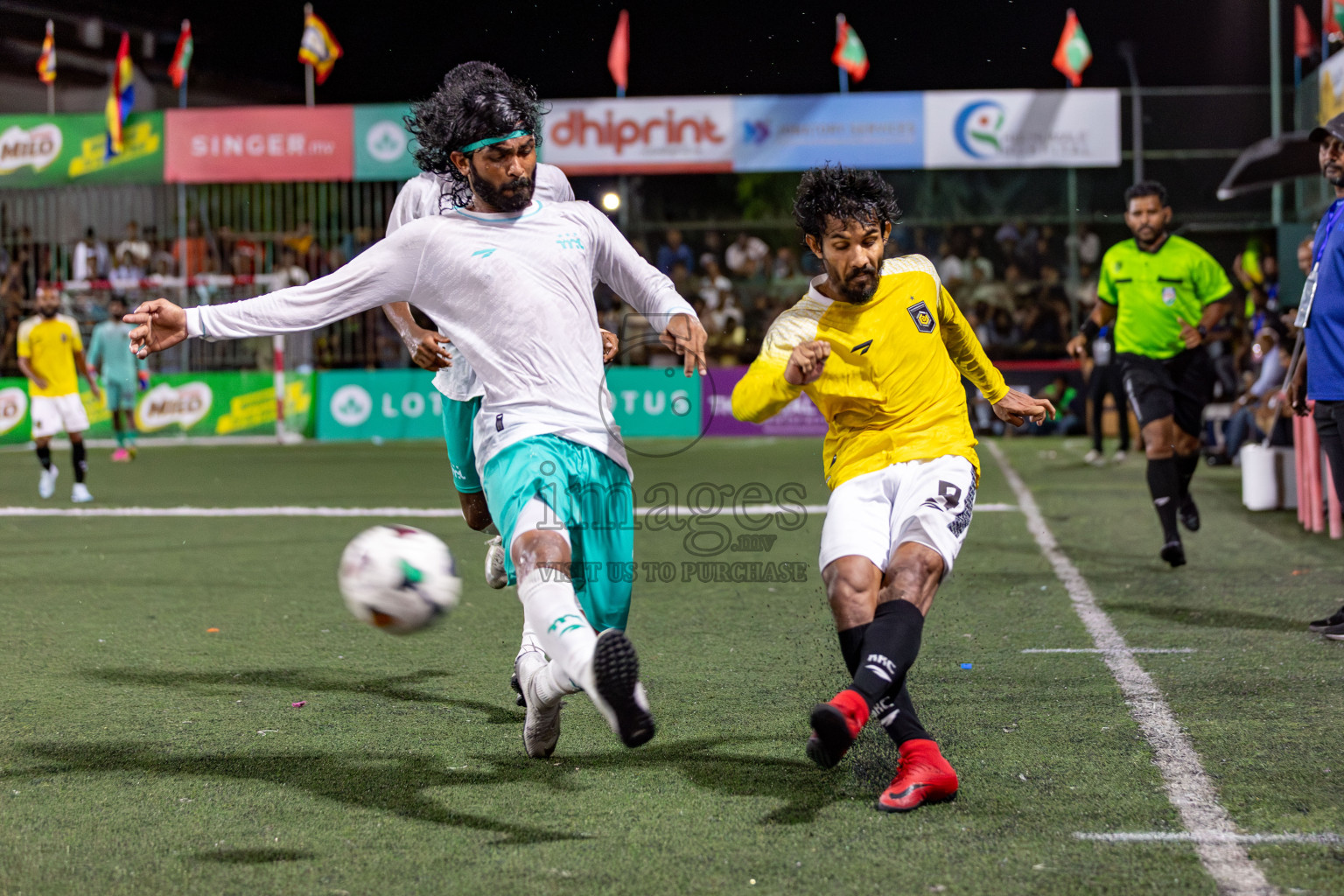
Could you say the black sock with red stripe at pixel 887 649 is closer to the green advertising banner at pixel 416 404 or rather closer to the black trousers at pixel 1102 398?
the black trousers at pixel 1102 398

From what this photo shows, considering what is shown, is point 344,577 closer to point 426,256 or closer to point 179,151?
point 426,256

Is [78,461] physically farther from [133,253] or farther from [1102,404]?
[1102,404]

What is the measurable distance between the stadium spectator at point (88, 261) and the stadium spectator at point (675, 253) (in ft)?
30.3

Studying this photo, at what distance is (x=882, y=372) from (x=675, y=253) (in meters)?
18.6

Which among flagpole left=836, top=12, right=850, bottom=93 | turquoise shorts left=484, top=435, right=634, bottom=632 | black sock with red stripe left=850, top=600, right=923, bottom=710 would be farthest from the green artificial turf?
Result: flagpole left=836, top=12, right=850, bottom=93

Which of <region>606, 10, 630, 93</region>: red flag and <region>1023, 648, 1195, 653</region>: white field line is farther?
<region>606, 10, 630, 93</region>: red flag

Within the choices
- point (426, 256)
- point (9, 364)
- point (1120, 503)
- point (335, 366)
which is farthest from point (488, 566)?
point (9, 364)

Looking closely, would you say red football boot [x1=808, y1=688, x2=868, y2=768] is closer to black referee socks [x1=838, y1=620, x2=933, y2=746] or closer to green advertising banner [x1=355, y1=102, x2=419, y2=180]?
black referee socks [x1=838, y1=620, x2=933, y2=746]

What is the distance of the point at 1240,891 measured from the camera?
2943mm

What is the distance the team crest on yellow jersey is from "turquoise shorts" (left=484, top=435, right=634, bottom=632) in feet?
3.23

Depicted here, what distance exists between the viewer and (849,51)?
75.4 ft

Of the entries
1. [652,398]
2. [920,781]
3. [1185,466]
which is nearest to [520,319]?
[920,781]

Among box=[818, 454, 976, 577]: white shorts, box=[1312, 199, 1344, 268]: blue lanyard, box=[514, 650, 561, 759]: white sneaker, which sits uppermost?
box=[1312, 199, 1344, 268]: blue lanyard

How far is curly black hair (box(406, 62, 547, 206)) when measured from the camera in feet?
12.6
